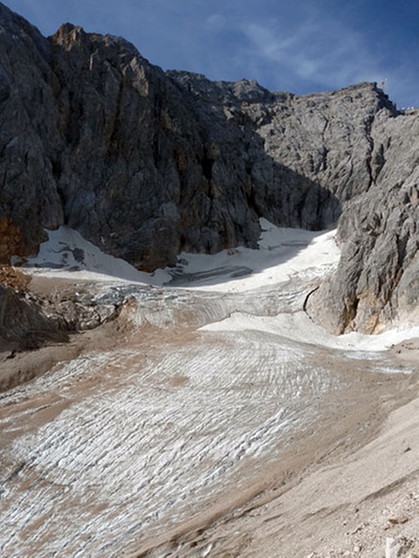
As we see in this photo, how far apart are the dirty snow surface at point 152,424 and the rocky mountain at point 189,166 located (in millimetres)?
6247

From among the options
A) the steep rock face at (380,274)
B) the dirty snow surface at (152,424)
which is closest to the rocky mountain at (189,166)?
the steep rock face at (380,274)

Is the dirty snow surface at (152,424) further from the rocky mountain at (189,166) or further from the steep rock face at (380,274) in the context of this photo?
the rocky mountain at (189,166)

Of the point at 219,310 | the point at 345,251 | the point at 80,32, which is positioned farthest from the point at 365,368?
the point at 80,32

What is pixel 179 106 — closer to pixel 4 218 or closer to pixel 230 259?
pixel 230 259

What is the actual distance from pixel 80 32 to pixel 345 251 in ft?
108

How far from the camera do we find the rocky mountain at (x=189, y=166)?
87.4 ft

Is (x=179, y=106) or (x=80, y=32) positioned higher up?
(x=80, y=32)

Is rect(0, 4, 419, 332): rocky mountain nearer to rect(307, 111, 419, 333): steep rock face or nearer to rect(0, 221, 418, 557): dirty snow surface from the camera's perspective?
rect(307, 111, 419, 333): steep rock face

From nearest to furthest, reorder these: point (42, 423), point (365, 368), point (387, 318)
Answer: point (42, 423) < point (365, 368) < point (387, 318)

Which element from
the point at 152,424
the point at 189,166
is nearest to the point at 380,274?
the point at 152,424

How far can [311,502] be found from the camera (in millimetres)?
7492

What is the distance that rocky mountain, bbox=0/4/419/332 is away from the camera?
26.6 meters

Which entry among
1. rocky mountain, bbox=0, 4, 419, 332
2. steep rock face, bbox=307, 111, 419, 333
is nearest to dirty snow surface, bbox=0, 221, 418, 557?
steep rock face, bbox=307, 111, 419, 333

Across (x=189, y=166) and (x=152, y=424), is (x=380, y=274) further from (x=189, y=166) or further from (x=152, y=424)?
(x=189, y=166)
